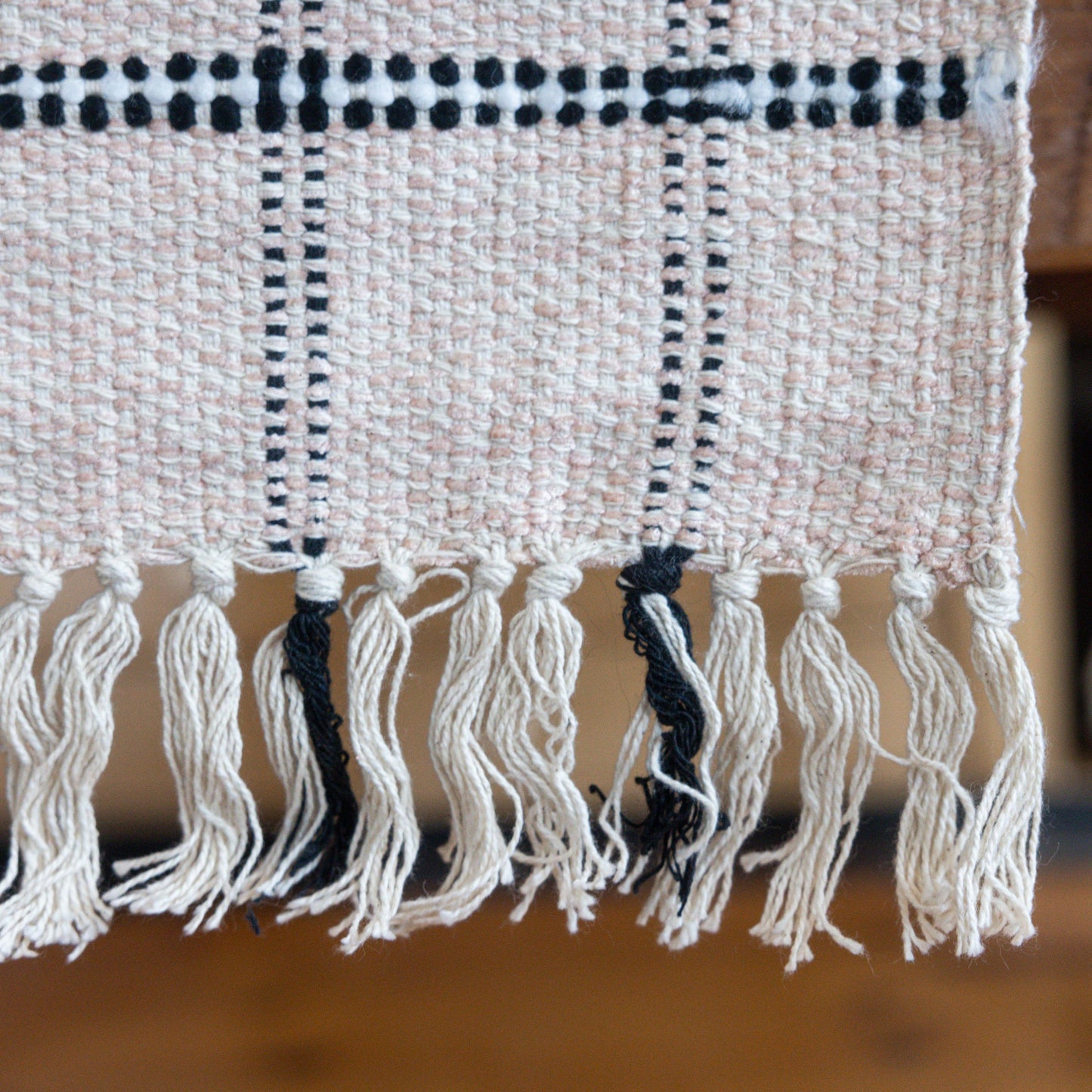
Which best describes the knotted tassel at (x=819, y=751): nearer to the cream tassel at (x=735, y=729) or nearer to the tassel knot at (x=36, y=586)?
the cream tassel at (x=735, y=729)

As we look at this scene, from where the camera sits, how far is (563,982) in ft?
2.31

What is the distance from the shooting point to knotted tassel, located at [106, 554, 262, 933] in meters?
0.45

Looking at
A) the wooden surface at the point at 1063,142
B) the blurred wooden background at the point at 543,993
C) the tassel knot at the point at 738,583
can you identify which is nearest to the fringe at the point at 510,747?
the tassel knot at the point at 738,583

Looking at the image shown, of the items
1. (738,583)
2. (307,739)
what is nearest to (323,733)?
(307,739)

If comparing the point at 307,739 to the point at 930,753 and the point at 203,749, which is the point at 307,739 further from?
the point at 930,753

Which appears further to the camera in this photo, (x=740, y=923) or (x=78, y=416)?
(x=740, y=923)

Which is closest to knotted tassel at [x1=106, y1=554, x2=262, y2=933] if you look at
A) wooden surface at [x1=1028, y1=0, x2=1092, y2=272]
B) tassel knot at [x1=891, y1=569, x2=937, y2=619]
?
tassel knot at [x1=891, y1=569, x2=937, y2=619]

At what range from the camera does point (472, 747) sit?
0.46 metres

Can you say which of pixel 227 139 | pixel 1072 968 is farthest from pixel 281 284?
pixel 1072 968

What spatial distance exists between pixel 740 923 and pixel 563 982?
156 mm

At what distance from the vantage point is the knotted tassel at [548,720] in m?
0.44

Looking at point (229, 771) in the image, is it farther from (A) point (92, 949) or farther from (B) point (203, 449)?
(A) point (92, 949)

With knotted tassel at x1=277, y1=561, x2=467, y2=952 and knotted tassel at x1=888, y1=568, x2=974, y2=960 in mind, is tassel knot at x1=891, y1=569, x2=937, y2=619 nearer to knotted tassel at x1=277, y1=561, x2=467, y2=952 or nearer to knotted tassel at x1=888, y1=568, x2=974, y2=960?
knotted tassel at x1=888, y1=568, x2=974, y2=960

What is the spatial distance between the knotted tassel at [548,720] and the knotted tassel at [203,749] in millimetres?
139
